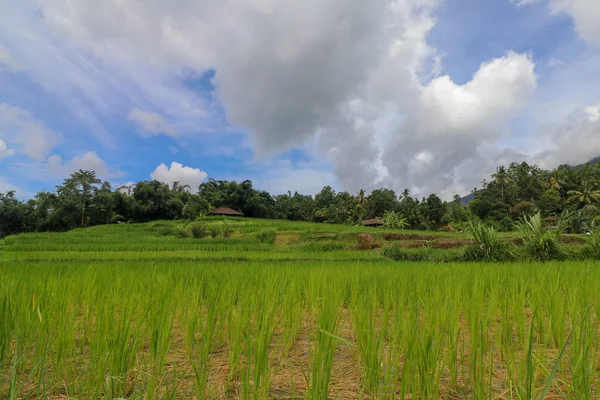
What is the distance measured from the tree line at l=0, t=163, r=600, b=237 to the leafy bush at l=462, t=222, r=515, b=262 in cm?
2570

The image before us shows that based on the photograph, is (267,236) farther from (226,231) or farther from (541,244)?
(541,244)

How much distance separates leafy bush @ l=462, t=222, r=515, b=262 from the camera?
830 cm

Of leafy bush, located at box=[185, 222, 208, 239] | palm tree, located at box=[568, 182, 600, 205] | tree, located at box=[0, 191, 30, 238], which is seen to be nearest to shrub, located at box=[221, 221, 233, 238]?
leafy bush, located at box=[185, 222, 208, 239]

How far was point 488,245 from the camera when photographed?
8469 millimetres

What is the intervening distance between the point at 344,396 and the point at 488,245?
28.2ft

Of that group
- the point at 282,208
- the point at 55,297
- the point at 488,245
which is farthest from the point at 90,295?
the point at 282,208

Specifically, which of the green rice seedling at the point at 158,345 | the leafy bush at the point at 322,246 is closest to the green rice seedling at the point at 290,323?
the green rice seedling at the point at 158,345

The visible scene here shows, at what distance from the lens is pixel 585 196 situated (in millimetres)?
36625

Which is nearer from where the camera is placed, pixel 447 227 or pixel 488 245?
pixel 488 245

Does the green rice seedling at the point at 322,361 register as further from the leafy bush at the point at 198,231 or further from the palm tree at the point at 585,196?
the palm tree at the point at 585,196

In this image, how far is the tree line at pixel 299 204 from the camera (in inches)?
1296

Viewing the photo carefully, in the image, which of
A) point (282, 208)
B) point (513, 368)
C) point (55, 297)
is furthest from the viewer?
point (282, 208)

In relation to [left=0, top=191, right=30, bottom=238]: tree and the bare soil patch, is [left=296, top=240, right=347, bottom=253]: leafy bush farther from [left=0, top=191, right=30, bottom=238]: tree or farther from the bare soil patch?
[left=0, top=191, right=30, bottom=238]: tree

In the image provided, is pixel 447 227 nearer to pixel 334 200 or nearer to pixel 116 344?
pixel 334 200
